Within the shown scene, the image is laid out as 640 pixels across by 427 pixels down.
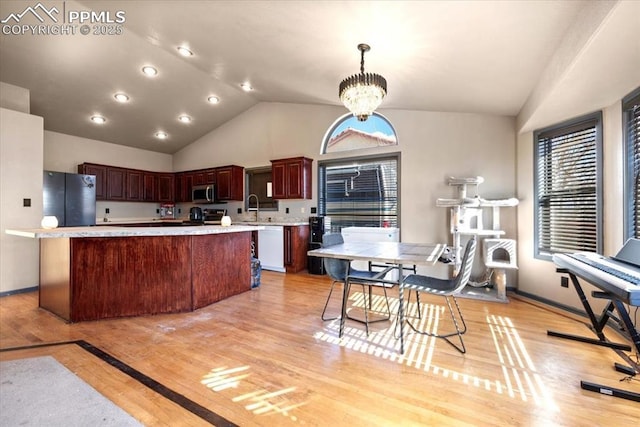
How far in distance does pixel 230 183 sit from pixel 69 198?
2.60 m

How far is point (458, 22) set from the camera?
1.93m

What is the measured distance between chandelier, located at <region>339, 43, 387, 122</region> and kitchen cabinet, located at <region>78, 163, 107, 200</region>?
557 centimetres

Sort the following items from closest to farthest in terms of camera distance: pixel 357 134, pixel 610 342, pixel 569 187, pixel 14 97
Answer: pixel 610 342 < pixel 569 187 < pixel 14 97 < pixel 357 134

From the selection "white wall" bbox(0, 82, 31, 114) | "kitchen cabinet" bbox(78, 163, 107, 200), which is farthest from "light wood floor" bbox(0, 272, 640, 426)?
"kitchen cabinet" bbox(78, 163, 107, 200)

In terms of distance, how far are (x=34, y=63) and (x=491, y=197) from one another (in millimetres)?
6344

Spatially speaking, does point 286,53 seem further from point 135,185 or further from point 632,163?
point 135,185

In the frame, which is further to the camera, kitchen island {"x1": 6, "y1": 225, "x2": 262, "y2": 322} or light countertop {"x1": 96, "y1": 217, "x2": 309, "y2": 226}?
light countertop {"x1": 96, "y1": 217, "x2": 309, "y2": 226}

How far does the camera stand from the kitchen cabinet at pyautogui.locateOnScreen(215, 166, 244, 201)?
19.2 ft

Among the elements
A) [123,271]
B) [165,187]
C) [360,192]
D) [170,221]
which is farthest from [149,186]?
[360,192]

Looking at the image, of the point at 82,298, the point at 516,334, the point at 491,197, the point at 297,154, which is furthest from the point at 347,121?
the point at 82,298

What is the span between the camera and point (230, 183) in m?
5.84

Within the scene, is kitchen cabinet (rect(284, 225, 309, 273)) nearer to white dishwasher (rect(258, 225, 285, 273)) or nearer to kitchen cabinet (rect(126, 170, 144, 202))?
white dishwasher (rect(258, 225, 285, 273))

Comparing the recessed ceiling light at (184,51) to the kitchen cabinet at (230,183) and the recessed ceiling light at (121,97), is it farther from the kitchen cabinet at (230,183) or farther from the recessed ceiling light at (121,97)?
the kitchen cabinet at (230,183)

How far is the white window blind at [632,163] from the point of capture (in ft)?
7.47
